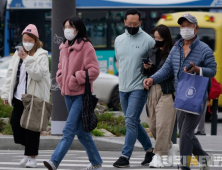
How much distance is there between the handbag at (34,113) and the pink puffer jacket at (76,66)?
698 mm

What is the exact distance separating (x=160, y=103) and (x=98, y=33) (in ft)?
39.4

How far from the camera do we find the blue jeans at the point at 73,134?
5.65 m

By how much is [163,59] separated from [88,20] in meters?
11.9

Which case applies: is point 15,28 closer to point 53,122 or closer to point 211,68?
point 53,122

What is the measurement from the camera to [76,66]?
5.84m

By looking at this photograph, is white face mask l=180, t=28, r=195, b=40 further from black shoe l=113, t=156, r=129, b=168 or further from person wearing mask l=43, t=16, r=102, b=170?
black shoe l=113, t=156, r=129, b=168

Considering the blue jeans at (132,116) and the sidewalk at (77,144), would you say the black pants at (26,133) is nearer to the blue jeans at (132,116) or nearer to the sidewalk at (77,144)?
the blue jeans at (132,116)

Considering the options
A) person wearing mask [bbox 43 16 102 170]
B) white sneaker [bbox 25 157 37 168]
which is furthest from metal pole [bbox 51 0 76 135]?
person wearing mask [bbox 43 16 102 170]

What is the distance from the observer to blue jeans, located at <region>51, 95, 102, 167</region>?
5.65 metres

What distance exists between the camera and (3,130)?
963 centimetres

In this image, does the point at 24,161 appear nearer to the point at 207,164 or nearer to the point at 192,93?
the point at 207,164

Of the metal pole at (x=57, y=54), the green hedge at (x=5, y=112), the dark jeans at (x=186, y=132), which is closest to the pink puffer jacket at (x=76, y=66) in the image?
the dark jeans at (x=186, y=132)

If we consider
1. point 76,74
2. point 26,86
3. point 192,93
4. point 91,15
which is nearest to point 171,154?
point 192,93

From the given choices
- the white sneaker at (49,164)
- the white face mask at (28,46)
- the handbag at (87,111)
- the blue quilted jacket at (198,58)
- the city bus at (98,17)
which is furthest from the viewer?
the city bus at (98,17)
